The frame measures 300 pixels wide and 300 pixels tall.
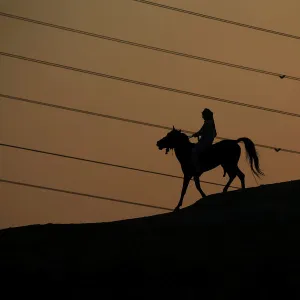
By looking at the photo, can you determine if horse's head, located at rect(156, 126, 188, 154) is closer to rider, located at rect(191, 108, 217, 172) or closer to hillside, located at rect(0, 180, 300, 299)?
rider, located at rect(191, 108, 217, 172)

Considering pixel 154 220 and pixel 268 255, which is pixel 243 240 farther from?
pixel 154 220

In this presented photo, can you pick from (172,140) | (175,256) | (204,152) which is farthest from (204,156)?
(175,256)

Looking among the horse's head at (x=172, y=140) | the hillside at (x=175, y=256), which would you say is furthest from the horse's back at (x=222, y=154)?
the hillside at (x=175, y=256)

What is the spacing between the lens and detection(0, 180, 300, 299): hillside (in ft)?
14.7

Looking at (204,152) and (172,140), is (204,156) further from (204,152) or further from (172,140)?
(172,140)

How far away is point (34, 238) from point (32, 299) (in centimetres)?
94

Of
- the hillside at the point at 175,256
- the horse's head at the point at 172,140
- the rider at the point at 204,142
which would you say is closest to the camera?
the hillside at the point at 175,256

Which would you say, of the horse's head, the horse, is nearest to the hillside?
the horse

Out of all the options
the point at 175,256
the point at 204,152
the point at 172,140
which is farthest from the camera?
the point at 172,140

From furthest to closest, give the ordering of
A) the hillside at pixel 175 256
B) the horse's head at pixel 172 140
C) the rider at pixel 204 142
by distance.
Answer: the horse's head at pixel 172 140 → the rider at pixel 204 142 → the hillside at pixel 175 256

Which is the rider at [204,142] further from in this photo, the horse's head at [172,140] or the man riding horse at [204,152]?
the horse's head at [172,140]

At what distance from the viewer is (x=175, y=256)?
4.82 meters

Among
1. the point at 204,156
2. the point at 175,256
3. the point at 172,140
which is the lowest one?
the point at 175,256

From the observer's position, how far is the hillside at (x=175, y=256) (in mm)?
4480
